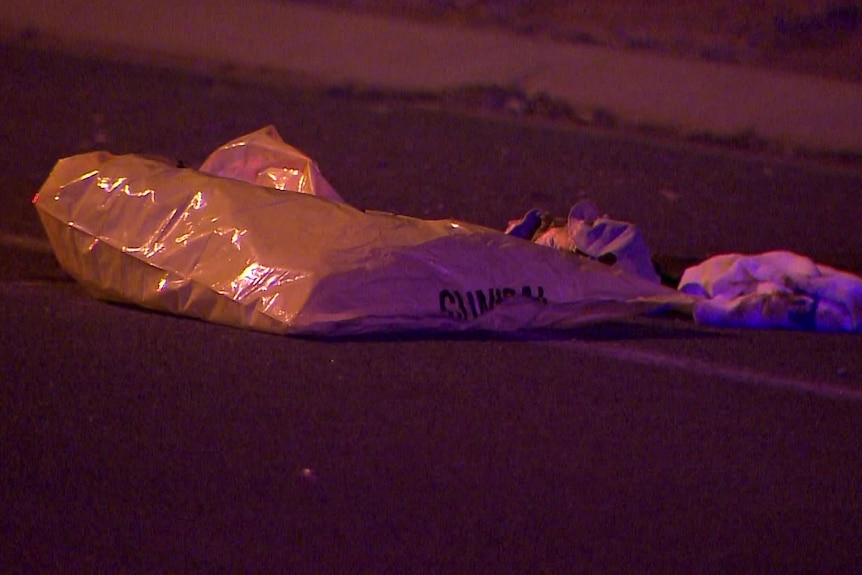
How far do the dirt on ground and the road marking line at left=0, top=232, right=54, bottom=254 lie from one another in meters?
6.10

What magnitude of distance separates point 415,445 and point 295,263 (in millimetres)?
1030

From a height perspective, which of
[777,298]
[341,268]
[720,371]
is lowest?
[720,371]

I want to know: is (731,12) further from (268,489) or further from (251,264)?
(268,489)

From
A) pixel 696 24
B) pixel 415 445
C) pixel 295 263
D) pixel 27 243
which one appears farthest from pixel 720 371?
pixel 696 24

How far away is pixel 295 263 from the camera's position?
202 inches

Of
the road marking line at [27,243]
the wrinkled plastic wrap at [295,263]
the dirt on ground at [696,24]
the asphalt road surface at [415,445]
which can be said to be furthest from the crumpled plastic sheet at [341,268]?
the dirt on ground at [696,24]

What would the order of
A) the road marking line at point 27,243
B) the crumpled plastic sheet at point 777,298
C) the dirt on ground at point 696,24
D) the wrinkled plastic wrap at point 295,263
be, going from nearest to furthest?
the wrinkled plastic wrap at point 295,263 < the crumpled plastic sheet at point 777,298 < the road marking line at point 27,243 < the dirt on ground at point 696,24

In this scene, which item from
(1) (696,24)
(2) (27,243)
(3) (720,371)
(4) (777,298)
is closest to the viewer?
(3) (720,371)

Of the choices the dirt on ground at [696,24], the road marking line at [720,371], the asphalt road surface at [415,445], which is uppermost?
the dirt on ground at [696,24]

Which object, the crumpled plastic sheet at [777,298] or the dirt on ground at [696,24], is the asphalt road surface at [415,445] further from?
the dirt on ground at [696,24]

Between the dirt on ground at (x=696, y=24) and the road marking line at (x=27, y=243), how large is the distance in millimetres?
6102

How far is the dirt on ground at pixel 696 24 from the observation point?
11.4m

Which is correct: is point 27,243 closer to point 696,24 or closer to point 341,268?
point 341,268

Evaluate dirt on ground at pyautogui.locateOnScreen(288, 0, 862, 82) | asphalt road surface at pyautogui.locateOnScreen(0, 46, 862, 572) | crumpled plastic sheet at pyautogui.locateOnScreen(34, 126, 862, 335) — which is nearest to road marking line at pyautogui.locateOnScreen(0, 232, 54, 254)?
asphalt road surface at pyautogui.locateOnScreen(0, 46, 862, 572)
